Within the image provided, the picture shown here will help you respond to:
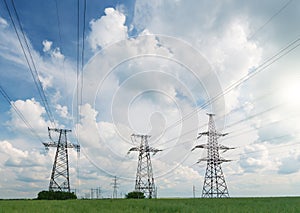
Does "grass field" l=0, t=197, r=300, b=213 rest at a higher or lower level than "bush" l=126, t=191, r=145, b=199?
lower

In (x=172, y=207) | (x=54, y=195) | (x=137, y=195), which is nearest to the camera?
(x=172, y=207)

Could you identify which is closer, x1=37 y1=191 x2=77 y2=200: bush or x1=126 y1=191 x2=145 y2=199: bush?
x1=37 y1=191 x2=77 y2=200: bush

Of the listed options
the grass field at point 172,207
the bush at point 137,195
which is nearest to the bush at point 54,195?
the bush at point 137,195

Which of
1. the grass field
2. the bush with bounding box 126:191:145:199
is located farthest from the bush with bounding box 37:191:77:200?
the grass field

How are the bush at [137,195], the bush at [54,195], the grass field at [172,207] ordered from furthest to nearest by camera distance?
the bush at [137,195] → the bush at [54,195] → the grass field at [172,207]

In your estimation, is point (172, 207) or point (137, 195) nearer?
point (172, 207)

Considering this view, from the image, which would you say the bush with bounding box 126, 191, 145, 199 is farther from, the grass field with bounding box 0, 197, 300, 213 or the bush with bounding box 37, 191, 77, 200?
the grass field with bounding box 0, 197, 300, 213

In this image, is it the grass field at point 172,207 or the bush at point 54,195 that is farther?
the bush at point 54,195

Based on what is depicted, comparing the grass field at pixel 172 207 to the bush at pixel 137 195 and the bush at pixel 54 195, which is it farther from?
the bush at pixel 137 195

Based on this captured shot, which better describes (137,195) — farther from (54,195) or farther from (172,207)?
(172,207)

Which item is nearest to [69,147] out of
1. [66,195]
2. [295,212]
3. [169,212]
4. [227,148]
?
[66,195]

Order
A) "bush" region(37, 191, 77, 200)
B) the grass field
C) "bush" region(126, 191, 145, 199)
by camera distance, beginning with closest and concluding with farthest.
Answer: the grass field < "bush" region(37, 191, 77, 200) < "bush" region(126, 191, 145, 199)

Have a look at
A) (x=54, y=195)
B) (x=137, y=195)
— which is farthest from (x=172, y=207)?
(x=54, y=195)

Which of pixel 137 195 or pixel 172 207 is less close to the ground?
pixel 137 195
